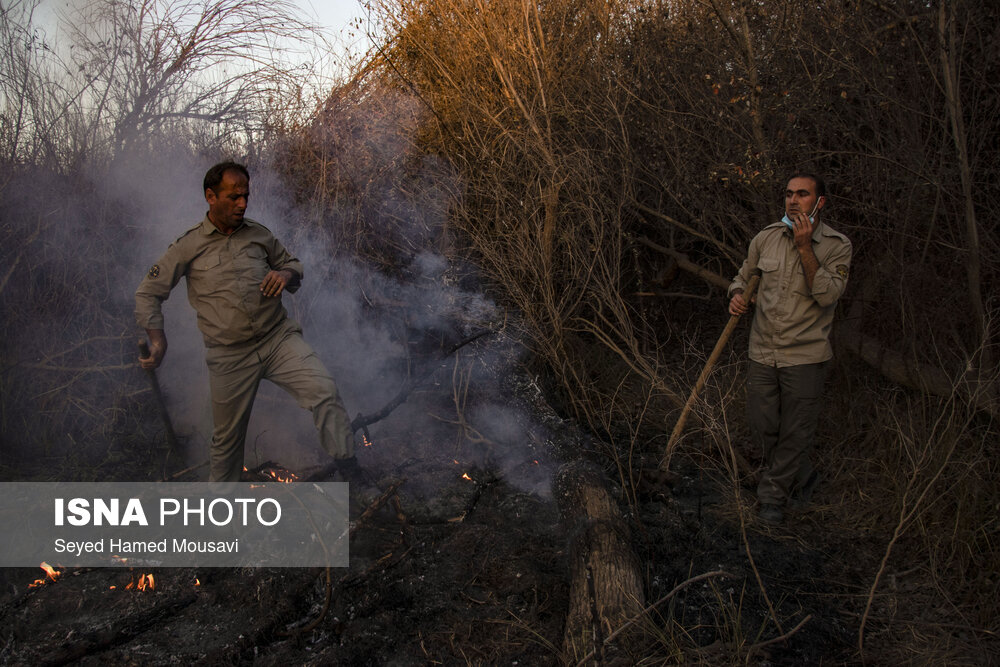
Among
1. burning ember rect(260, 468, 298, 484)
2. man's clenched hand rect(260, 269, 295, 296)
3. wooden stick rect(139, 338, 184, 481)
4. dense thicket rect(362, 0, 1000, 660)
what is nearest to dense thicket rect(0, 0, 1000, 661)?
dense thicket rect(362, 0, 1000, 660)

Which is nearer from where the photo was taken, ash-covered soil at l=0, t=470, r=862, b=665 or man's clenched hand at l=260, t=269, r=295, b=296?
ash-covered soil at l=0, t=470, r=862, b=665

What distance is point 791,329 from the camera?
163 inches

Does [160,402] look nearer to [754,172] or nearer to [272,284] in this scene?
[272,284]

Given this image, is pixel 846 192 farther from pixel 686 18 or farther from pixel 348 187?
pixel 348 187

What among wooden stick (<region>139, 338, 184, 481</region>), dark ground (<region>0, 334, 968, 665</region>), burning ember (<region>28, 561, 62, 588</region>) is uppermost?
wooden stick (<region>139, 338, 184, 481</region>)

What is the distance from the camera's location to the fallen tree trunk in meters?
2.92

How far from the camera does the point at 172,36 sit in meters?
5.83

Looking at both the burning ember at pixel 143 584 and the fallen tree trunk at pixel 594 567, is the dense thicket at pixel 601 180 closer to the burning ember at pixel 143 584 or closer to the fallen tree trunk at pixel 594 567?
the fallen tree trunk at pixel 594 567

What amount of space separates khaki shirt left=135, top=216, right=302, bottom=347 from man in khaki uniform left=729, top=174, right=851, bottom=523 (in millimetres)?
2974

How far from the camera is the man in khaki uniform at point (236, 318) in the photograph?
154 inches

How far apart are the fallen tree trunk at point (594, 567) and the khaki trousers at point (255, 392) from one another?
1.43 metres

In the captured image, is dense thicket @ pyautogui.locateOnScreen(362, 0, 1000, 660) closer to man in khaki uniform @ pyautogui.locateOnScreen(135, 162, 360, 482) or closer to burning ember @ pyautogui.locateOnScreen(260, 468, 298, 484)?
man in khaki uniform @ pyautogui.locateOnScreen(135, 162, 360, 482)

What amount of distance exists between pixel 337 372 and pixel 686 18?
430cm

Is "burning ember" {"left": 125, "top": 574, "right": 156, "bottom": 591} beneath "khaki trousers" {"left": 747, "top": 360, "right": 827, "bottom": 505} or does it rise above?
beneath
